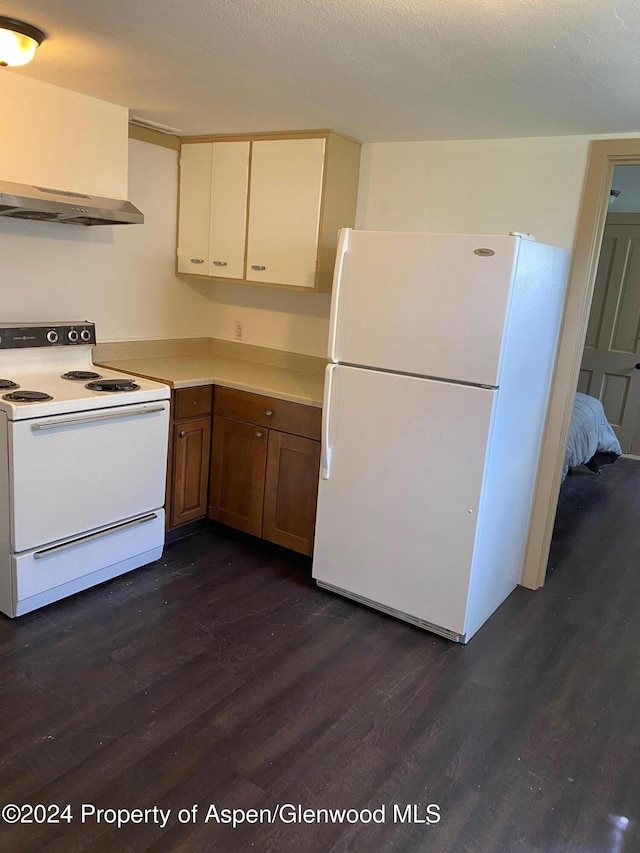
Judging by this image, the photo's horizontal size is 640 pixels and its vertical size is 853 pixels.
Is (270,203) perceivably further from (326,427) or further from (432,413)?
(432,413)

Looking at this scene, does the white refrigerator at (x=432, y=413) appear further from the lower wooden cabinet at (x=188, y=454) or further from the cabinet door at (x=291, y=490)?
the lower wooden cabinet at (x=188, y=454)

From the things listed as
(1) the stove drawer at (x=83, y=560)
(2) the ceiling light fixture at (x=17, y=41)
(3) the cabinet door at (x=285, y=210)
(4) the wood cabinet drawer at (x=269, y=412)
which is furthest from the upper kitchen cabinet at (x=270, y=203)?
(1) the stove drawer at (x=83, y=560)

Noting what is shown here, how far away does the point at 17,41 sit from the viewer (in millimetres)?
2041

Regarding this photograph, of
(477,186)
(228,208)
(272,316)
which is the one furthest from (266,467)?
(477,186)

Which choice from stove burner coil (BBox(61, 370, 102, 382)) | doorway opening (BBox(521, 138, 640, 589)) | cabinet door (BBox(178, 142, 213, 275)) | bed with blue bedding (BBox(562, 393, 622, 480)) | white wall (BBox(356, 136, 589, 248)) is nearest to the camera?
doorway opening (BBox(521, 138, 640, 589))

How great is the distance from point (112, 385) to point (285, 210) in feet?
4.14

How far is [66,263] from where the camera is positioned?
3170mm

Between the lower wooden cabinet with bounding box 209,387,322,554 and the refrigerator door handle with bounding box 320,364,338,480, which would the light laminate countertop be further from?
the refrigerator door handle with bounding box 320,364,338,480

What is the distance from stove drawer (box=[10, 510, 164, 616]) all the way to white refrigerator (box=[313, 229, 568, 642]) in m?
0.84

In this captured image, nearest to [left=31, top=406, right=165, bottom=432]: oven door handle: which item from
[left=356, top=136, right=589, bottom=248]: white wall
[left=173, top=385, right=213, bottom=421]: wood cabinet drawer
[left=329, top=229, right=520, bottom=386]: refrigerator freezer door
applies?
[left=173, top=385, right=213, bottom=421]: wood cabinet drawer

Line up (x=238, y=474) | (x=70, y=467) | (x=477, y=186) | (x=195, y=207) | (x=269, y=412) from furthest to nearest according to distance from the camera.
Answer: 1. (x=195, y=207)
2. (x=238, y=474)
3. (x=269, y=412)
4. (x=477, y=186)
5. (x=70, y=467)

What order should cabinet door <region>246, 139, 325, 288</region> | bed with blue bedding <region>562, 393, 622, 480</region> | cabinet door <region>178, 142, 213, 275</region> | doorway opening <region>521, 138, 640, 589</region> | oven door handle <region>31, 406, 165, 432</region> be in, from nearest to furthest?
oven door handle <region>31, 406, 165, 432</region> → doorway opening <region>521, 138, 640, 589</region> → cabinet door <region>246, 139, 325, 288</region> → cabinet door <region>178, 142, 213, 275</region> → bed with blue bedding <region>562, 393, 622, 480</region>

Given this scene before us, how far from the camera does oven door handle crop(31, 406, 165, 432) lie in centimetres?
244

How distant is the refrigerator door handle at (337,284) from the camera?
2.59 m
